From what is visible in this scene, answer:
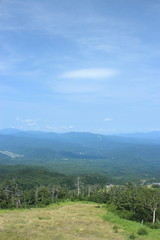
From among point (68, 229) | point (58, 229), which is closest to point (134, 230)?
point (68, 229)

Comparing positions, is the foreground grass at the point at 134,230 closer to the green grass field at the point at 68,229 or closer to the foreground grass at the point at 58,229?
the green grass field at the point at 68,229

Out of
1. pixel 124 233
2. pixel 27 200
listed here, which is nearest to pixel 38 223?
pixel 124 233

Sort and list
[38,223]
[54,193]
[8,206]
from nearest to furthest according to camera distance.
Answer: [38,223], [8,206], [54,193]

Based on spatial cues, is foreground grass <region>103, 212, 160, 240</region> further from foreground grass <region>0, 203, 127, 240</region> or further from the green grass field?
foreground grass <region>0, 203, 127, 240</region>

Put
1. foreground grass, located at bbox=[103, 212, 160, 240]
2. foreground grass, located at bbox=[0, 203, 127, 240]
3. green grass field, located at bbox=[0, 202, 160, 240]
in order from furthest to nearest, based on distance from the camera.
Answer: foreground grass, located at bbox=[103, 212, 160, 240]
green grass field, located at bbox=[0, 202, 160, 240]
foreground grass, located at bbox=[0, 203, 127, 240]

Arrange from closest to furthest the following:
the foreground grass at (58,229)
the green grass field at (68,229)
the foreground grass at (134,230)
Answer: the foreground grass at (58,229), the green grass field at (68,229), the foreground grass at (134,230)

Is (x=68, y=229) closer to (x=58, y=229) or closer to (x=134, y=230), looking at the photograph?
(x=58, y=229)

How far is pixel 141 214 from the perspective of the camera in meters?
56.4

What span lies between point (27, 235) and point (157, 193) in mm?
30420

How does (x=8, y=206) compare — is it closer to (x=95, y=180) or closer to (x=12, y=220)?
(x=12, y=220)

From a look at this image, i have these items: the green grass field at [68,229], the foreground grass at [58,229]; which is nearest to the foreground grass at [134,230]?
the green grass field at [68,229]

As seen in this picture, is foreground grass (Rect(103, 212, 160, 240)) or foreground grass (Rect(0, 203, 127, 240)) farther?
foreground grass (Rect(103, 212, 160, 240))

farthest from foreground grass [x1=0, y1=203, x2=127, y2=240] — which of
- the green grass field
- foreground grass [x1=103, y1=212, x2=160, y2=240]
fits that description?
foreground grass [x1=103, y1=212, x2=160, y2=240]

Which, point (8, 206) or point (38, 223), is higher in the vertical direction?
point (38, 223)
